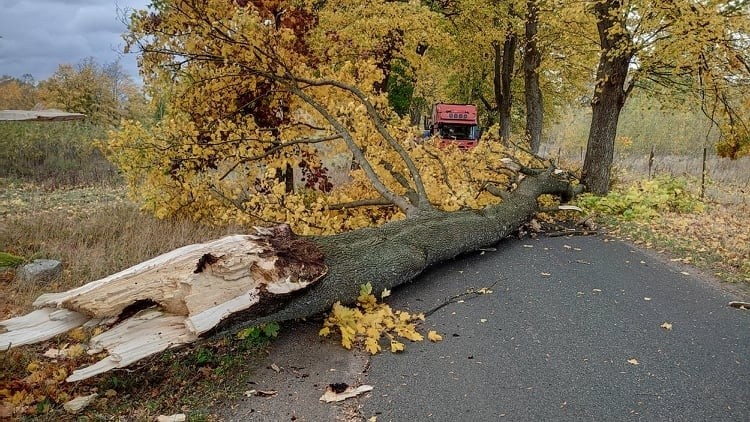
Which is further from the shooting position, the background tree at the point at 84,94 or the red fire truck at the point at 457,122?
the background tree at the point at 84,94

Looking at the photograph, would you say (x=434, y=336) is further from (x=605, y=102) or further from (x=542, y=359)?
(x=605, y=102)

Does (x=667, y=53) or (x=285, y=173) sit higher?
(x=667, y=53)

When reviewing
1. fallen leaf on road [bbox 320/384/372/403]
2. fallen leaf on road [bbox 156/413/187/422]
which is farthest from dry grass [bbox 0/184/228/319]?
fallen leaf on road [bbox 320/384/372/403]

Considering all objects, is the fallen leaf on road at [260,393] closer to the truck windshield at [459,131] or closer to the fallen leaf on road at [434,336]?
the fallen leaf on road at [434,336]

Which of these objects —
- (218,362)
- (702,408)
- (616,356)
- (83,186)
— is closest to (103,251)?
(218,362)

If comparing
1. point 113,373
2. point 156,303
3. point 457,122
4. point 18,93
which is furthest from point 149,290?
point 18,93

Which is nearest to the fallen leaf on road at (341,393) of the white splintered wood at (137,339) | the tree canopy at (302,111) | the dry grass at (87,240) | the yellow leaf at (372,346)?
the yellow leaf at (372,346)

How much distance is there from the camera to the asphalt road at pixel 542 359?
299cm

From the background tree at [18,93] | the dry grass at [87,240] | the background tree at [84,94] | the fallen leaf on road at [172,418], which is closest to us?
the fallen leaf on road at [172,418]

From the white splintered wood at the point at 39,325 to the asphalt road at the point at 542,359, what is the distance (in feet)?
4.00

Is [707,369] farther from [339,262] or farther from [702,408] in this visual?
[339,262]

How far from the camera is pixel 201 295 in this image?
10.5ft

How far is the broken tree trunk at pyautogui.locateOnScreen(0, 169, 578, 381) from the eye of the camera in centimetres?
307

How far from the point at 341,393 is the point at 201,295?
1146 mm
